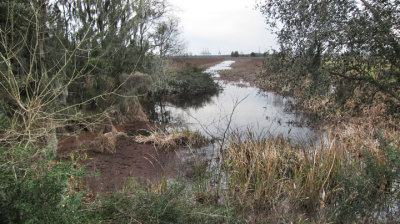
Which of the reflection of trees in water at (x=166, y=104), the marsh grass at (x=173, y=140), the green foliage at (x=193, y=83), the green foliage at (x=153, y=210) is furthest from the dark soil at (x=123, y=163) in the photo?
the green foliage at (x=193, y=83)

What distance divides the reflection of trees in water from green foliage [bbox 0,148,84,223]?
12011 mm

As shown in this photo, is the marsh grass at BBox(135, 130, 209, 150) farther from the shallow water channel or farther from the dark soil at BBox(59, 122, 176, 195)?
the shallow water channel

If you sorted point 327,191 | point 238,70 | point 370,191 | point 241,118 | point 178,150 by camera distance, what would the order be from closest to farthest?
point 370,191, point 327,191, point 178,150, point 241,118, point 238,70

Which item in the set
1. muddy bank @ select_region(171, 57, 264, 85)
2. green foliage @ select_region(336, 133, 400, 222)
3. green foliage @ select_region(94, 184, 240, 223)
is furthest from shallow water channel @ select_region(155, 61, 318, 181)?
green foliage @ select_region(336, 133, 400, 222)

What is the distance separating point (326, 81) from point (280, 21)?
1676mm

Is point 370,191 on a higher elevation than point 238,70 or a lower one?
lower

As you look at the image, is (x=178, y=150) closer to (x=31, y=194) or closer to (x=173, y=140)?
(x=173, y=140)

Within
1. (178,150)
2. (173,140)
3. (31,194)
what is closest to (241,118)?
(173,140)

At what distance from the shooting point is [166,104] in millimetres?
20531

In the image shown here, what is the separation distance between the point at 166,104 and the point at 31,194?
18.3 m

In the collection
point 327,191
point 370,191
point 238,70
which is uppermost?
point 238,70

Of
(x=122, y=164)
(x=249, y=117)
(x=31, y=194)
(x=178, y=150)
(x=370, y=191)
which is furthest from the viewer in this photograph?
(x=249, y=117)

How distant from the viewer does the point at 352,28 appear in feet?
16.7

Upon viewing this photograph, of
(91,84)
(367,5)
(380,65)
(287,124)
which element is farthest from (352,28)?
(91,84)
